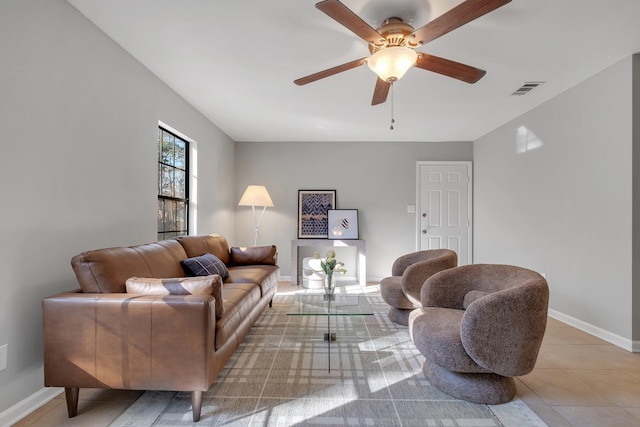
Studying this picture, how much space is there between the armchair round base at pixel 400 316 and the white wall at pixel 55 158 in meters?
2.53

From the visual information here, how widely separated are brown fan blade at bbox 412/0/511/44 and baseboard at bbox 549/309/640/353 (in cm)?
287

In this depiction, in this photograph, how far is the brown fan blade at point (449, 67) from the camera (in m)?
2.06

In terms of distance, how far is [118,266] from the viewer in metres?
1.96

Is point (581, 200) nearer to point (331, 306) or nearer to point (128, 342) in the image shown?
point (331, 306)

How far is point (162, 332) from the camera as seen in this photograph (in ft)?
5.37

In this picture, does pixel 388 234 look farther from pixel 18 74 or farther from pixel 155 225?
pixel 18 74

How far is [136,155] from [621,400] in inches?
152

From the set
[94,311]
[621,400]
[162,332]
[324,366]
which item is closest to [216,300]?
[162,332]

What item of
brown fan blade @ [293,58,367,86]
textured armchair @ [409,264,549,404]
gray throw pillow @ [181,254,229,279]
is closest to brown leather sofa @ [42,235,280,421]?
gray throw pillow @ [181,254,229,279]

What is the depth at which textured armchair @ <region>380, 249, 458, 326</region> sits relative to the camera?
3.04m

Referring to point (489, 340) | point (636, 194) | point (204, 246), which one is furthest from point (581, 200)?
point (204, 246)

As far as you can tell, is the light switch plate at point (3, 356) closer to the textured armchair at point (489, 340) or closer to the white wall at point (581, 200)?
the textured armchair at point (489, 340)

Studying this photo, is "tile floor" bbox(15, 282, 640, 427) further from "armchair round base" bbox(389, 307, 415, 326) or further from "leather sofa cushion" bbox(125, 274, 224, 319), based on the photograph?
"armchair round base" bbox(389, 307, 415, 326)

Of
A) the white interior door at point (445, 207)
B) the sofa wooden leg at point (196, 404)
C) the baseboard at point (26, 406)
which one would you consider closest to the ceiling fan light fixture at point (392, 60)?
the sofa wooden leg at point (196, 404)
